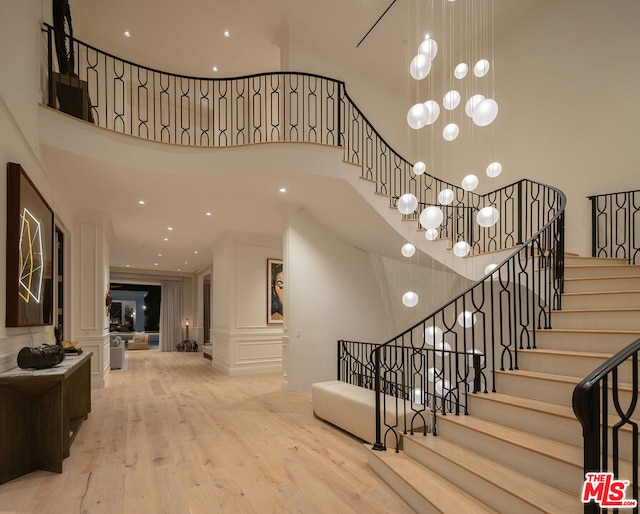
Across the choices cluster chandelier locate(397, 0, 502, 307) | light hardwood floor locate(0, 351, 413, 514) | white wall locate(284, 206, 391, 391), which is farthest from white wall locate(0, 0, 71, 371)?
cluster chandelier locate(397, 0, 502, 307)

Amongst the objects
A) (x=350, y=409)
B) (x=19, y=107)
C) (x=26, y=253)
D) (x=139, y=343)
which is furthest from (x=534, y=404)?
(x=139, y=343)

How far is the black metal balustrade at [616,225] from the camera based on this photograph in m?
5.81

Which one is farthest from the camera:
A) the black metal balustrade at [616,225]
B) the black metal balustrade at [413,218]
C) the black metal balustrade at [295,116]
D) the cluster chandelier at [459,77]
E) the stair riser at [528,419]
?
the black metal balustrade at [616,225]

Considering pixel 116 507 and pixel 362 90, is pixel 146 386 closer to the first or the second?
pixel 116 507

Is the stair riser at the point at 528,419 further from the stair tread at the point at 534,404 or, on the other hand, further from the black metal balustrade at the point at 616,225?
the black metal balustrade at the point at 616,225

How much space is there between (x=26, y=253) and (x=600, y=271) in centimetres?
634

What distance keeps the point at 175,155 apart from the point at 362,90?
16.1ft

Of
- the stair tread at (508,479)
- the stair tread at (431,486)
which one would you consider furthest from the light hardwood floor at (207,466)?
the stair tread at (508,479)

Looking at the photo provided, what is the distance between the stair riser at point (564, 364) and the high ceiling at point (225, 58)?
10.6ft

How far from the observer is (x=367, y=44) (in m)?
7.77

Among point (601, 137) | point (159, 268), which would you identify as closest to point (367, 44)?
point (601, 137)

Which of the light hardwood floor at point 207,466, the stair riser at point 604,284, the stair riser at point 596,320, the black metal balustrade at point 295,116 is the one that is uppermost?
the black metal balustrade at point 295,116

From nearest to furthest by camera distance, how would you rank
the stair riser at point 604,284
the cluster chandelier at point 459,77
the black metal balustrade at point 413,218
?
the black metal balustrade at point 413,218 < the stair riser at point 604,284 < the cluster chandelier at point 459,77

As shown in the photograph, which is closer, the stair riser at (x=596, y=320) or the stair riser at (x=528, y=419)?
the stair riser at (x=528, y=419)
